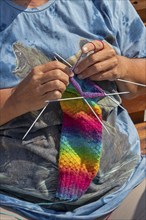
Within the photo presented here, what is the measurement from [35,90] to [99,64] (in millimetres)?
169

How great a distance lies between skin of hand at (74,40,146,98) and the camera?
1221 millimetres

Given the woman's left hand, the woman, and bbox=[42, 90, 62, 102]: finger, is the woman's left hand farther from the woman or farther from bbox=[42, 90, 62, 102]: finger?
bbox=[42, 90, 62, 102]: finger

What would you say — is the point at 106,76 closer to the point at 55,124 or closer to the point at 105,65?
the point at 105,65

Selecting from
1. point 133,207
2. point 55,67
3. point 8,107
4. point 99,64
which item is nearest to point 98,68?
point 99,64

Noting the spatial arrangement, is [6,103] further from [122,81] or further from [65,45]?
[122,81]

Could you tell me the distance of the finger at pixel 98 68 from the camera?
123cm

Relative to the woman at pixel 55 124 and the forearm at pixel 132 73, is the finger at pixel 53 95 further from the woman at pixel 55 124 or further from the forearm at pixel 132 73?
the forearm at pixel 132 73

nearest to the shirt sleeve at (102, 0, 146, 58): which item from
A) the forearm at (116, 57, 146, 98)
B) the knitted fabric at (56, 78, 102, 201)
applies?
the forearm at (116, 57, 146, 98)

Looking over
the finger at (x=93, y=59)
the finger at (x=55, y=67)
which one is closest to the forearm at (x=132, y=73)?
the finger at (x=93, y=59)

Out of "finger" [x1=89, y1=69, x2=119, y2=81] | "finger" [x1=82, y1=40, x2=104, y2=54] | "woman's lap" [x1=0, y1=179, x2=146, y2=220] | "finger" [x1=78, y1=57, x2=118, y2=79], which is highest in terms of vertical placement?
"finger" [x1=82, y1=40, x2=104, y2=54]

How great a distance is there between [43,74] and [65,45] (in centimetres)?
17

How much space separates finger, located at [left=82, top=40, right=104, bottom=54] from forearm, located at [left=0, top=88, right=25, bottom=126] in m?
0.21

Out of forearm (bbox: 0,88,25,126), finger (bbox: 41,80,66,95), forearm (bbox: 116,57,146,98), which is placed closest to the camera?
finger (bbox: 41,80,66,95)

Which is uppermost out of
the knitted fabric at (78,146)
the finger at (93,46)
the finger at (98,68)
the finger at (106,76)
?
the finger at (93,46)
